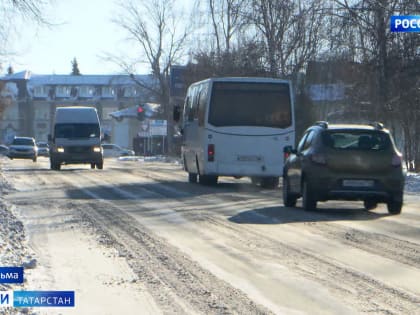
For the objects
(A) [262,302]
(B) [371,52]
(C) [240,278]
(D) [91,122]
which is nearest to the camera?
(A) [262,302]

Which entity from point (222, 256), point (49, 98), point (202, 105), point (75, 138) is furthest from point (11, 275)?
point (49, 98)

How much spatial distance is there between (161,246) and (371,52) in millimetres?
23456

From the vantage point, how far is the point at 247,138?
26.5 meters

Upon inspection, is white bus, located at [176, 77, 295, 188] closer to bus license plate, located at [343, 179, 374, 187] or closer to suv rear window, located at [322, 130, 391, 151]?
suv rear window, located at [322, 130, 391, 151]

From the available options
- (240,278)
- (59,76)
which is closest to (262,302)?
(240,278)

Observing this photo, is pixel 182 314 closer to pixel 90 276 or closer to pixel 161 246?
pixel 90 276

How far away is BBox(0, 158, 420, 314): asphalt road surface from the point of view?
27.8 ft

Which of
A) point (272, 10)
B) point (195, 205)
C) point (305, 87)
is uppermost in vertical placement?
point (272, 10)

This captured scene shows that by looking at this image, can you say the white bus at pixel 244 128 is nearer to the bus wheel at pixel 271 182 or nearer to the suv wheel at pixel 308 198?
the bus wheel at pixel 271 182

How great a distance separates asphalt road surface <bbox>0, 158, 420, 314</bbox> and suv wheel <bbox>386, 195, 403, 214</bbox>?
22 cm

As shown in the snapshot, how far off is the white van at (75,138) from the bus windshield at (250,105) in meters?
15.8

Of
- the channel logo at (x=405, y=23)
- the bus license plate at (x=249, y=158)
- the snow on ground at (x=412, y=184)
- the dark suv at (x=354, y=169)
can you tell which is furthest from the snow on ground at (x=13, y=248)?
the channel logo at (x=405, y=23)

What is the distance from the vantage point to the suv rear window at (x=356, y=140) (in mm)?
18078

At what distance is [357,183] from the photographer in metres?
17.9
